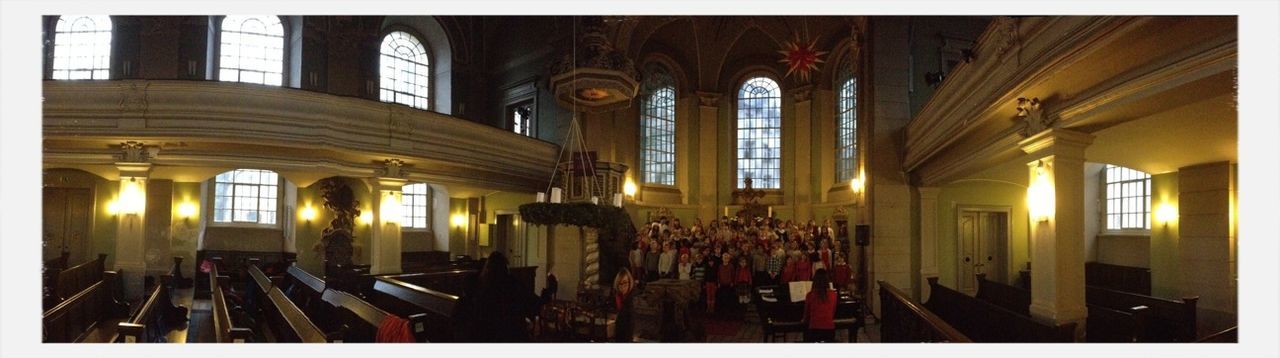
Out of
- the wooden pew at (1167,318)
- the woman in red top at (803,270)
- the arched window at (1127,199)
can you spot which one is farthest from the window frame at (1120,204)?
the woman in red top at (803,270)

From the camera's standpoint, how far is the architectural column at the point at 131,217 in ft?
34.1

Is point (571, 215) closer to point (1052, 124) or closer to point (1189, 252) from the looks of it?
point (1052, 124)

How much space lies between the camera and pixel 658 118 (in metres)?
19.5

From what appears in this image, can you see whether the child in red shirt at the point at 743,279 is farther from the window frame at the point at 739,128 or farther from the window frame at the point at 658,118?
the window frame at the point at 739,128

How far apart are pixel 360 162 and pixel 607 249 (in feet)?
17.6

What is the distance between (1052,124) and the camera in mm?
6480

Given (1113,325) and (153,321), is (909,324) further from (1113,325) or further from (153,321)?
(153,321)

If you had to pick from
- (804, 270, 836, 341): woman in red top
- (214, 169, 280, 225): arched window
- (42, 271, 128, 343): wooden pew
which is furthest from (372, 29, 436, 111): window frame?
(804, 270, 836, 341): woman in red top

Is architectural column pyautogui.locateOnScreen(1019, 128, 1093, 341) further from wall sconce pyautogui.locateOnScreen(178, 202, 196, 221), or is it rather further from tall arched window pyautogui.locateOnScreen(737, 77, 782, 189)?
wall sconce pyautogui.locateOnScreen(178, 202, 196, 221)

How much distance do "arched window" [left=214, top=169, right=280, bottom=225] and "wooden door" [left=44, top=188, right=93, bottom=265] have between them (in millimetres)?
3275

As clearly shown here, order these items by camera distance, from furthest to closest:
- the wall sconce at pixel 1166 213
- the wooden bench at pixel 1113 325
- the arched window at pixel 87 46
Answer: the arched window at pixel 87 46 < the wall sconce at pixel 1166 213 < the wooden bench at pixel 1113 325

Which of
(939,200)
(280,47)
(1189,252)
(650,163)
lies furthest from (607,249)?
(1189,252)

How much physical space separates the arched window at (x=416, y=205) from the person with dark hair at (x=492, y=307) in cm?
1444

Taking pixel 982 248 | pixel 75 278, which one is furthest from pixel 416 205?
pixel 982 248
